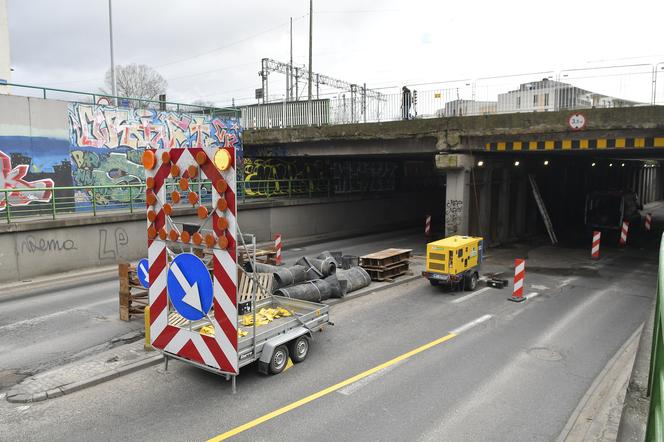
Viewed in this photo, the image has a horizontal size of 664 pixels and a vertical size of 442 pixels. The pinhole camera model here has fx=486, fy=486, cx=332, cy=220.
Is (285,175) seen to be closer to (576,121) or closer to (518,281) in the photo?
(576,121)

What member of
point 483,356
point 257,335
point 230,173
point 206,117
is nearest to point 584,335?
point 483,356

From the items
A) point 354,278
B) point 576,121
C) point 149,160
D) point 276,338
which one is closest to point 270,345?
point 276,338

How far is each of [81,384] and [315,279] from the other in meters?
7.03

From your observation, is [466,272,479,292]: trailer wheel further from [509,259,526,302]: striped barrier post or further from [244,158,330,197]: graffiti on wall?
[244,158,330,197]: graffiti on wall

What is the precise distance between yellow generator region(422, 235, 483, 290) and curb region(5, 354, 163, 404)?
327 inches

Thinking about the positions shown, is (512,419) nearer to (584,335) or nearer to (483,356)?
(483,356)

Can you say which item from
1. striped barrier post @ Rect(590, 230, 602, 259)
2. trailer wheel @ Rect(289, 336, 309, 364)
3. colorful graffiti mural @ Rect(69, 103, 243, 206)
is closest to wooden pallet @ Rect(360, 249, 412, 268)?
trailer wheel @ Rect(289, 336, 309, 364)

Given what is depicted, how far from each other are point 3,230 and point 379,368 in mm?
13198

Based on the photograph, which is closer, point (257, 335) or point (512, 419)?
point (512, 419)

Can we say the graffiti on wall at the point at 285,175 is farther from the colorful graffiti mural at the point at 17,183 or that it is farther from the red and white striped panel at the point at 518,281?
the red and white striped panel at the point at 518,281

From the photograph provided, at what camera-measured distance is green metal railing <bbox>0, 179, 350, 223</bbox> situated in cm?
1797

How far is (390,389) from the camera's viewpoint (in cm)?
806

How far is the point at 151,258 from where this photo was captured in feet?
26.8

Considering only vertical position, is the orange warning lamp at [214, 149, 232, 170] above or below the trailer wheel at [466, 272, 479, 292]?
above
